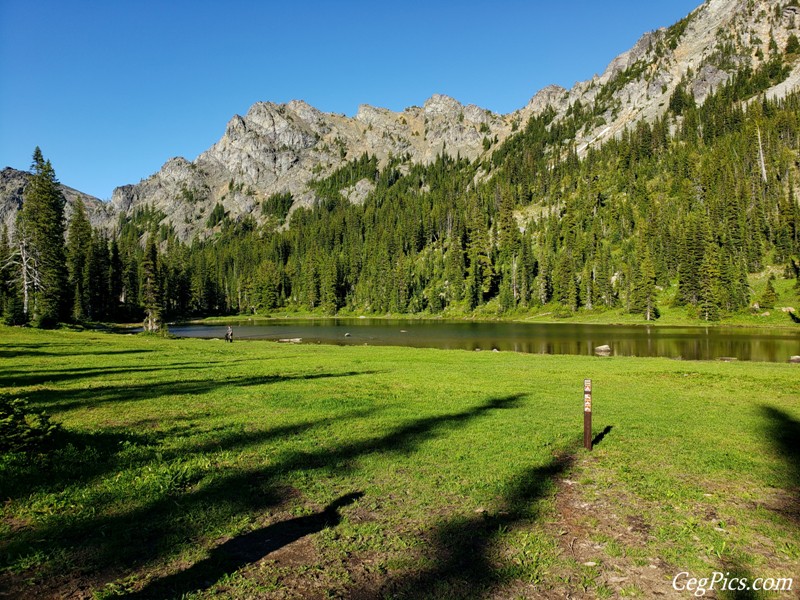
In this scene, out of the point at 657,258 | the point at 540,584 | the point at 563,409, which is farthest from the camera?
the point at 657,258

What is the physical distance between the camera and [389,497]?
907cm

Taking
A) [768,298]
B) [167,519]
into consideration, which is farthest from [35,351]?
[768,298]

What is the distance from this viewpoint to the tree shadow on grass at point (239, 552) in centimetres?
585

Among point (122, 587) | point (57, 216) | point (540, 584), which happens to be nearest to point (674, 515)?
point (540, 584)

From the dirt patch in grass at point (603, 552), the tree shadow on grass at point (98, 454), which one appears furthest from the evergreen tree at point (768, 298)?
the tree shadow on grass at point (98, 454)

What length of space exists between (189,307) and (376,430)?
18438 centimetres

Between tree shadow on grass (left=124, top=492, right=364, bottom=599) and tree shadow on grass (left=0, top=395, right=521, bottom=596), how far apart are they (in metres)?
0.60

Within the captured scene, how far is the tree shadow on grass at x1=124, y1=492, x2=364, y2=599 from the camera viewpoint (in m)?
5.85

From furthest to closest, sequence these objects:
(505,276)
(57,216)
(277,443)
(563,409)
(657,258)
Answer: (505,276) → (657,258) → (57,216) → (563,409) → (277,443)

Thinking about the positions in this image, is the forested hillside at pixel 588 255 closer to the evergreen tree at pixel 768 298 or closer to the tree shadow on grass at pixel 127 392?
the evergreen tree at pixel 768 298

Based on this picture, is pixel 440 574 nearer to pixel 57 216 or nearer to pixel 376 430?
pixel 376 430

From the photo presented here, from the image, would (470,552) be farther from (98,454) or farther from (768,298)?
(768,298)

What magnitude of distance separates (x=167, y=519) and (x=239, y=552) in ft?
5.90

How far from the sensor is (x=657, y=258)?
136 metres
